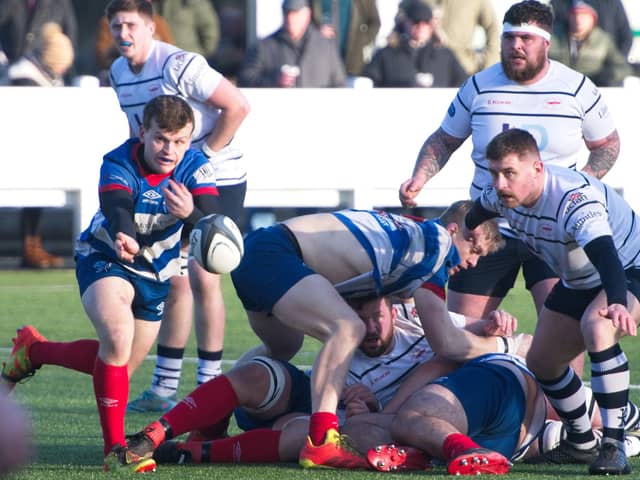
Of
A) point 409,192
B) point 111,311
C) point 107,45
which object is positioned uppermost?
point 107,45

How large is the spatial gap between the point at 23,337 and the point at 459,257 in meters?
1.92

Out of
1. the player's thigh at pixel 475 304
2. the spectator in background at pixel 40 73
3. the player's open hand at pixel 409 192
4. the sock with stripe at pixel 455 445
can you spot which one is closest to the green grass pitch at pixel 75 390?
the sock with stripe at pixel 455 445

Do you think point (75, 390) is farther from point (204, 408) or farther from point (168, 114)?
point (168, 114)

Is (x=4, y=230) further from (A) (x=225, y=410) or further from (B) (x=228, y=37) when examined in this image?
(A) (x=225, y=410)

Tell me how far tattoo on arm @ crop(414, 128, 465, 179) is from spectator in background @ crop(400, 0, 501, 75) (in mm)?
7559

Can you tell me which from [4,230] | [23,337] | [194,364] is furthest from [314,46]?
[23,337]

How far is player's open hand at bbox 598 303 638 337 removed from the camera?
4875 millimetres

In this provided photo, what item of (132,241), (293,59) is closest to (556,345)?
(132,241)

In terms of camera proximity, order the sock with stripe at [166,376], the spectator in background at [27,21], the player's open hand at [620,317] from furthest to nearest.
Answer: the spectator in background at [27,21]
the sock with stripe at [166,376]
the player's open hand at [620,317]

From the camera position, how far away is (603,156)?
6816mm

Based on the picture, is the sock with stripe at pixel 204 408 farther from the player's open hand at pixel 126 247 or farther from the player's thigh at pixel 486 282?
the player's thigh at pixel 486 282

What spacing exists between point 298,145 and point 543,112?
6.37 meters

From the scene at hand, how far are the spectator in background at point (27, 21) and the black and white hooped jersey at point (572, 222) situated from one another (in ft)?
30.0

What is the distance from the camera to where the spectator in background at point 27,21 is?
554 inches
